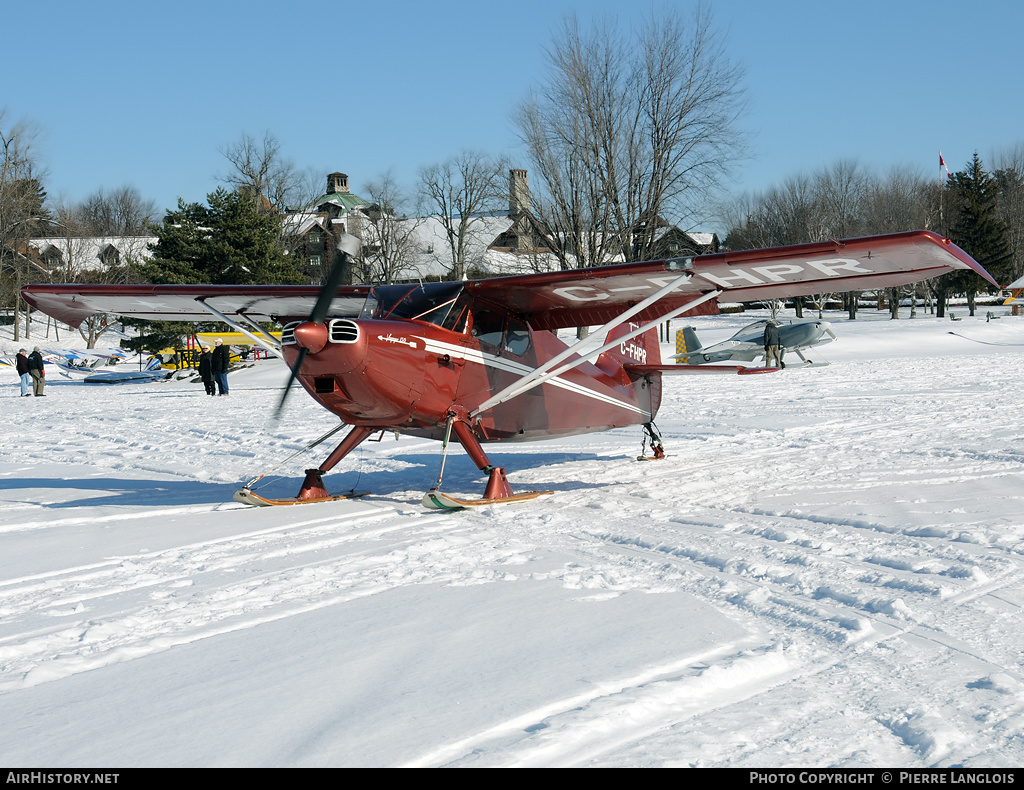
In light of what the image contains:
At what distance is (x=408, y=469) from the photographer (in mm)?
11023

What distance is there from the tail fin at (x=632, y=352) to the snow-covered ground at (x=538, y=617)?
1.56 metres

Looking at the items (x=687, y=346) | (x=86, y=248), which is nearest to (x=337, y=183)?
(x=86, y=248)

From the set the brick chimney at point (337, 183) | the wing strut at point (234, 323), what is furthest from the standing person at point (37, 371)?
the brick chimney at point (337, 183)

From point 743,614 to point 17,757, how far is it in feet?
Result: 11.0

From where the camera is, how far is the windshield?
316 inches

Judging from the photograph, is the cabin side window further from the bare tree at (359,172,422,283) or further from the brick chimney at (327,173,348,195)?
the brick chimney at (327,173,348,195)

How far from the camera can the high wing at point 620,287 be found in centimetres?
727

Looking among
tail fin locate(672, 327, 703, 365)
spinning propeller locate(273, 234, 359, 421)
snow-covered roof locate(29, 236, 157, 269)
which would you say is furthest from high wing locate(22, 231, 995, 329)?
snow-covered roof locate(29, 236, 157, 269)

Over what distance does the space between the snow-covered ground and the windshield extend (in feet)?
6.43

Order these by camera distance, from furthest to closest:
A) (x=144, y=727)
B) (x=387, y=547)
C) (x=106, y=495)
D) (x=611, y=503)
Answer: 1. (x=106, y=495)
2. (x=611, y=503)
3. (x=387, y=547)
4. (x=144, y=727)

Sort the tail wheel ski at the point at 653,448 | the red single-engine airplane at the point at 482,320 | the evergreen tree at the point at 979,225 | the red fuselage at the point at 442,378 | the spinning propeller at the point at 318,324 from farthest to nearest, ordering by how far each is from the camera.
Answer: the evergreen tree at the point at 979,225, the tail wheel ski at the point at 653,448, the red single-engine airplane at the point at 482,320, the red fuselage at the point at 442,378, the spinning propeller at the point at 318,324

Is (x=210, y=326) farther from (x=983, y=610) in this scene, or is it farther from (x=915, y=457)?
(x=983, y=610)

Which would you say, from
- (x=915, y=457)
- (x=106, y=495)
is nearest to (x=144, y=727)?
(x=106, y=495)

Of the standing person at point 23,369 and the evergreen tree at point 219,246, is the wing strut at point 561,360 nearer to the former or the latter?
the standing person at point 23,369
